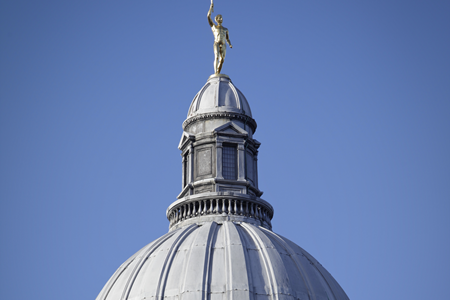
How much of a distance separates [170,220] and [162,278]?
1172 cm

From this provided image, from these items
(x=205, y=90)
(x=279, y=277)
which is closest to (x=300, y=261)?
(x=279, y=277)

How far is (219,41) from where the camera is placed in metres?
75.9

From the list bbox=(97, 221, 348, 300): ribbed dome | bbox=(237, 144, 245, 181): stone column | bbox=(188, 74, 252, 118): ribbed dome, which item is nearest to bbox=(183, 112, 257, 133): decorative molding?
bbox=(188, 74, 252, 118): ribbed dome

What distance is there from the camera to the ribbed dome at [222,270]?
56.4m

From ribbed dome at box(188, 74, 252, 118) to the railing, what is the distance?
9.55 m

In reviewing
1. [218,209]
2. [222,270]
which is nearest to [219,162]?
[218,209]

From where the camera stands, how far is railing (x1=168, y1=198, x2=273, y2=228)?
6606 cm

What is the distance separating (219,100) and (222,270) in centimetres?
2061

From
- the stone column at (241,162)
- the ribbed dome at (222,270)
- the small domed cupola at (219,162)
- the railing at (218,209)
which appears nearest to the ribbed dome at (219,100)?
the small domed cupola at (219,162)

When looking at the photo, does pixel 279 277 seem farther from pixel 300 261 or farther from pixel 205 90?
pixel 205 90

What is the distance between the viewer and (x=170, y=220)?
228 ft

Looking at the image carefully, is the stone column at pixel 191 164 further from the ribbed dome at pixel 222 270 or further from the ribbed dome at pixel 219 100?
the ribbed dome at pixel 222 270

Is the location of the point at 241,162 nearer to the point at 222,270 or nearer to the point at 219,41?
the point at 219,41

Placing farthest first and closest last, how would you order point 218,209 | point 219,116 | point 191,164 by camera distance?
point 219,116 → point 191,164 → point 218,209
